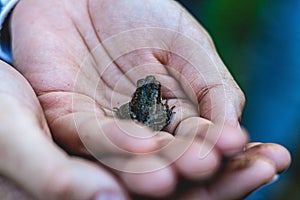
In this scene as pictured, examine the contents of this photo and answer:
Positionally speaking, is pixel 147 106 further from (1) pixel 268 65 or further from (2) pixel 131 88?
(1) pixel 268 65

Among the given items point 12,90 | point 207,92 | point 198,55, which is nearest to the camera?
point 12,90

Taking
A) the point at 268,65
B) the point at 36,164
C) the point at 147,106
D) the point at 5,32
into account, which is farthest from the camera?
the point at 268,65

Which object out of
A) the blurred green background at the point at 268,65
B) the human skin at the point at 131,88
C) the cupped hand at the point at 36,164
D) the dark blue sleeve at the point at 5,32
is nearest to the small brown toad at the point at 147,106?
the human skin at the point at 131,88

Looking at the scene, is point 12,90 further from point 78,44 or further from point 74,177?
point 78,44

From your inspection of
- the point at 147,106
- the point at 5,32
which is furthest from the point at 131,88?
the point at 5,32

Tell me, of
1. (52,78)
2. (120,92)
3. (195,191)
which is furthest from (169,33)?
(195,191)

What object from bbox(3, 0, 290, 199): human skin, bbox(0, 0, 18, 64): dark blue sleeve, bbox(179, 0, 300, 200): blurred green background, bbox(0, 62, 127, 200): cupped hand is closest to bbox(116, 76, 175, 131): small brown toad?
bbox(3, 0, 290, 199): human skin
